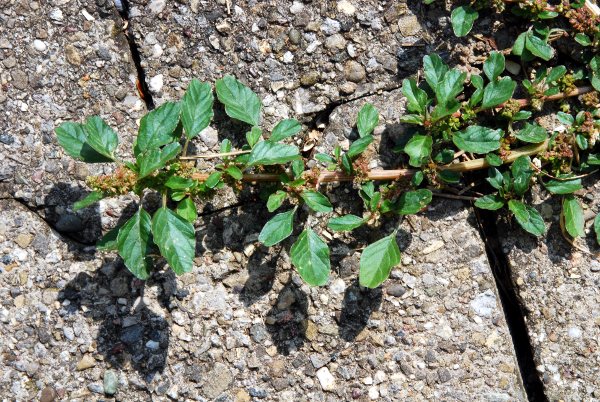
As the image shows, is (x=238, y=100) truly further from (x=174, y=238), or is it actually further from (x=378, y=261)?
(x=378, y=261)

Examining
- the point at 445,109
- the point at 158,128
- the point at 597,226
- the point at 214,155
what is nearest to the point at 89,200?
the point at 158,128

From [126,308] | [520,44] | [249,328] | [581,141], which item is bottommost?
[249,328]

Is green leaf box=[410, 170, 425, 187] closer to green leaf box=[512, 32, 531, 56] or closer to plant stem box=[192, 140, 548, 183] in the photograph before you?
plant stem box=[192, 140, 548, 183]

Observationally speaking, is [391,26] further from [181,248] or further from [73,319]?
[73,319]

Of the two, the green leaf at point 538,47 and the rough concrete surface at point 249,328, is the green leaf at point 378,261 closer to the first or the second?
the rough concrete surface at point 249,328

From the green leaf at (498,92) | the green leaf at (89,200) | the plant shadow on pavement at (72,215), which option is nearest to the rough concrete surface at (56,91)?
the plant shadow on pavement at (72,215)

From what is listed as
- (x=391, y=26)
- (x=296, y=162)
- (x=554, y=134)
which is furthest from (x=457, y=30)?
(x=296, y=162)
